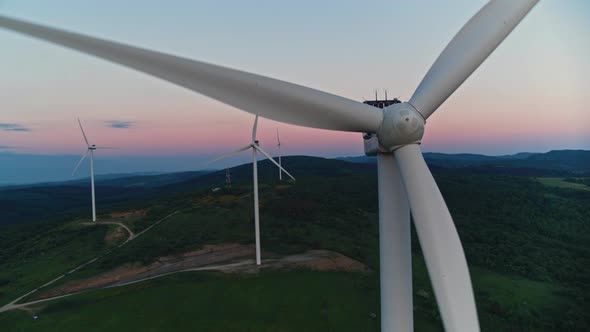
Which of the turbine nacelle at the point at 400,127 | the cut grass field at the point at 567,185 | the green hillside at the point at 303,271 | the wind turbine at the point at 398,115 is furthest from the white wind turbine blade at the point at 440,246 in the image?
the cut grass field at the point at 567,185

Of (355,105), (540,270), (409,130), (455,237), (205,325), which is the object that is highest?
(355,105)

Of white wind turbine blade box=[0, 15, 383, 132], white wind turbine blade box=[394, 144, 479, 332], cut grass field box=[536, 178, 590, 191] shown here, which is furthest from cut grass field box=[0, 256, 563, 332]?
cut grass field box=[536, 178, 590, 191]

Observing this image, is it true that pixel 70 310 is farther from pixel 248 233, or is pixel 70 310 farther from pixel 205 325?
pixel 248 233

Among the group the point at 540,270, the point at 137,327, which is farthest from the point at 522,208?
the point at 137,327

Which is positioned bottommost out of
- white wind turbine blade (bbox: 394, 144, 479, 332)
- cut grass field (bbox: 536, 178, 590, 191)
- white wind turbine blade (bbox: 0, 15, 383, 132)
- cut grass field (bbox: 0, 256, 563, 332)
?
cut grass field (bbox: 0, 256, 563, 332)

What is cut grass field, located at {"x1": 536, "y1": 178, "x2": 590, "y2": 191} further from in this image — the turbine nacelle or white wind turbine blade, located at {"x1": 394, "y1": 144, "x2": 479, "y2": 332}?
white wind turbine blade, located at {"x1": 394, "y1": 144, "x2": 479, "y2": 332}

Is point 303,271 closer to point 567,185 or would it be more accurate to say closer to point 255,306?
point 255,306
